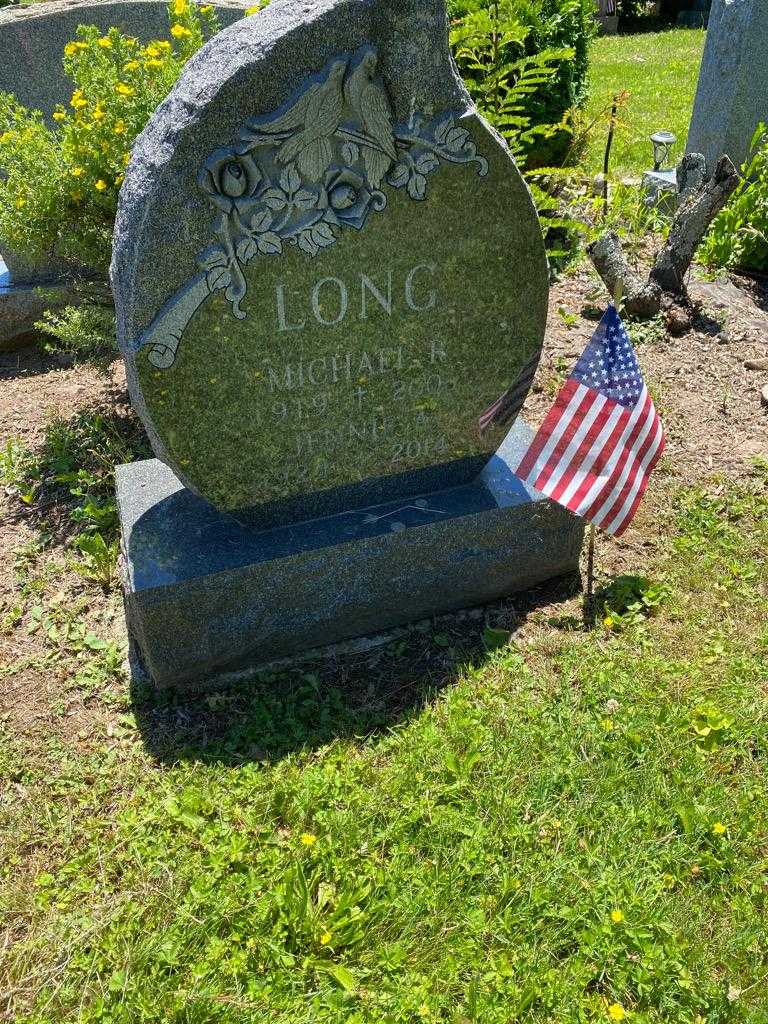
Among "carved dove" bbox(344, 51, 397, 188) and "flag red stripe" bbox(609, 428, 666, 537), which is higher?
"carved dove" bbox(344, 51, 397, 188)

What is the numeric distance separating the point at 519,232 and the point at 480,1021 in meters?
2.50

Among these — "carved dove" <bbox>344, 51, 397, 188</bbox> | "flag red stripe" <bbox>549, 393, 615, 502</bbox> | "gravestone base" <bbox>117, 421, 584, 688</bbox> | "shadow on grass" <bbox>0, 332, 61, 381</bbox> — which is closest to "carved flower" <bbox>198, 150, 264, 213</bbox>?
"carved dove" <bbox>344, 51, 397, 188</bbox>

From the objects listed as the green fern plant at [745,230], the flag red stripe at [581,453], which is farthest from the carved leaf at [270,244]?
the green fern plant at [745,230]

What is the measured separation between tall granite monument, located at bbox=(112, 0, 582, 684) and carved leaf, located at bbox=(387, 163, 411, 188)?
12mm

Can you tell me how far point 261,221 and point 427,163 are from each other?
59cm

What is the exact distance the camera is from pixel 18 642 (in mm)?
3498

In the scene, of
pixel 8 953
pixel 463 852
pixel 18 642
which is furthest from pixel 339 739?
pixel 18 642

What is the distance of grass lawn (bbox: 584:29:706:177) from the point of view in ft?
27.1

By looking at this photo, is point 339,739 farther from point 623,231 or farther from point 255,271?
point 623,231

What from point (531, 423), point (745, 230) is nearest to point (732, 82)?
point (745, 230)

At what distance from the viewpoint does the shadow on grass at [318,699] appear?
3027mm

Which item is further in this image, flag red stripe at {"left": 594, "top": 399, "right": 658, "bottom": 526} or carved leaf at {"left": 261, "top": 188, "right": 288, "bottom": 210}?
flag red stripe at {"left": 594, "top": 399, "right": 658, "bottom": 526}

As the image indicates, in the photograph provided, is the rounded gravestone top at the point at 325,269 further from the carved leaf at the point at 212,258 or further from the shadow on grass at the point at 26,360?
the shadow on grass at the point at 26,360

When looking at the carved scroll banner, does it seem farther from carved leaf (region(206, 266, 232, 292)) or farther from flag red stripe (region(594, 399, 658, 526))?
flag red stripe (region(594, 399, 658, 526))
